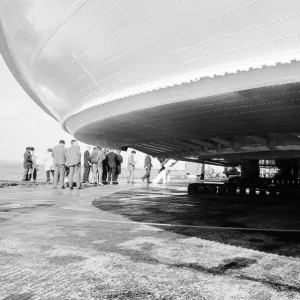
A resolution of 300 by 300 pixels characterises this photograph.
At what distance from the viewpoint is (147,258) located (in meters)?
2.55

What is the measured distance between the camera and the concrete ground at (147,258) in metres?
1.89

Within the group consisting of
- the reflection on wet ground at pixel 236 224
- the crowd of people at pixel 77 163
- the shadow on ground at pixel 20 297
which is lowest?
the shadow on ground at pixel 20 297

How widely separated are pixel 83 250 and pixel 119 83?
1752mm

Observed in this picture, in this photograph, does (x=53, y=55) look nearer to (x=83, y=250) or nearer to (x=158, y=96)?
(x=158, y=96)

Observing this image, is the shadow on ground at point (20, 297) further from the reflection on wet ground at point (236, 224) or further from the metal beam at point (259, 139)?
the metal beam at point (259, 139)

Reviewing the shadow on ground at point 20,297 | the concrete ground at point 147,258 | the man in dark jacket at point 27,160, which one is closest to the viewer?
the shadow on ground at point 20,297

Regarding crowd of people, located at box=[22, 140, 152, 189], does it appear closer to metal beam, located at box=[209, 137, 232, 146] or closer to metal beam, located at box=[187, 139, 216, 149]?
metal beam, located at box=[187, 139, 216, 149]

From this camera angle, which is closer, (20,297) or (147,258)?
(20,297)

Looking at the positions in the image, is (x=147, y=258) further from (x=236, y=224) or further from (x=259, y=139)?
(x=259, y=139)

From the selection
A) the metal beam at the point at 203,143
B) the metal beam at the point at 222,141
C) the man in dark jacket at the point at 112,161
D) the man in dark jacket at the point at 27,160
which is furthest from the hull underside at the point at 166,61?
the man in dark jacket at the point at 27,160

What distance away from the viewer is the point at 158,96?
3445 mm

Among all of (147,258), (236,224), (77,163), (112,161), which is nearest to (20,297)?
(147,258)

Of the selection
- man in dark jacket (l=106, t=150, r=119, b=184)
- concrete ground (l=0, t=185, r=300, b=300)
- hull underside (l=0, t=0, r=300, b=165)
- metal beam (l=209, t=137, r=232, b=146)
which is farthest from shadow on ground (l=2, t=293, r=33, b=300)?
man in dark jacket (l=106, t=150, r=119, b=184)

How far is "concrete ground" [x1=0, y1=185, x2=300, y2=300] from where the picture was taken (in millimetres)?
1890
